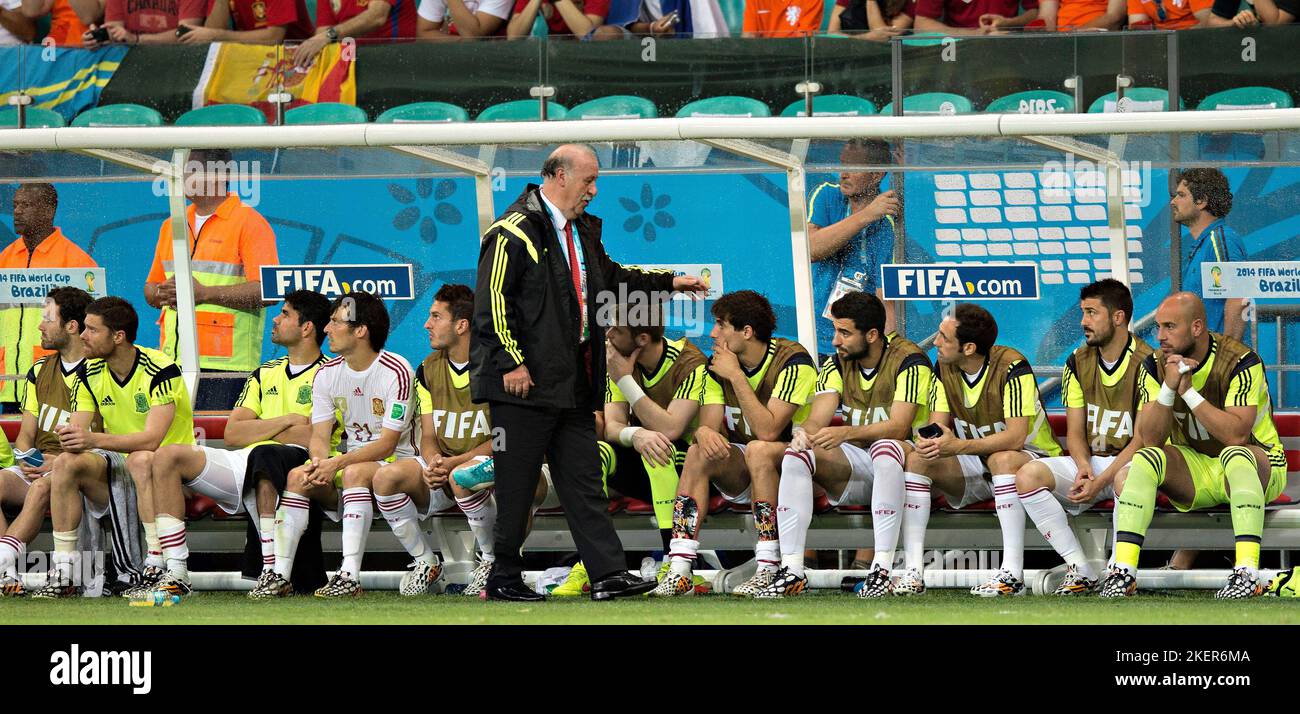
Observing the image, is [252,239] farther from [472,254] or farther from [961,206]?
[961,206]

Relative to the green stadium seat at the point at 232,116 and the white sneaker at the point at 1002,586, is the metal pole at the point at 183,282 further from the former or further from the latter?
the white sneaker at the point at 1002,586

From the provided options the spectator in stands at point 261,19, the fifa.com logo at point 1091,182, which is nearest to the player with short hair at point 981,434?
the fifa.com logo at point 1091,182

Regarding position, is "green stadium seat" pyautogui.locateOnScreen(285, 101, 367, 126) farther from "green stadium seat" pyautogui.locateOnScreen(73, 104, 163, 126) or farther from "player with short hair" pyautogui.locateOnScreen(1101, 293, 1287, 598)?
"player with short hair" pyautogui.locateOnScreen(1101, 293, 1287, 598)

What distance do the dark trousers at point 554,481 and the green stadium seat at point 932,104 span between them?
2.06 meters

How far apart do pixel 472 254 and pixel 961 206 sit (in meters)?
2.16

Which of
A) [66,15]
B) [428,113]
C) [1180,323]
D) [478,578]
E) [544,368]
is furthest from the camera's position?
[66,15]

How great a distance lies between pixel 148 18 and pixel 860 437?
15.4 ft

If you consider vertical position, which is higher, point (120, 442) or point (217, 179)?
point (217, 179)

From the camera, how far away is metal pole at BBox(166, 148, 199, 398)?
7.86 m

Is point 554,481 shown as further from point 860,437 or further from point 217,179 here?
point 217,179

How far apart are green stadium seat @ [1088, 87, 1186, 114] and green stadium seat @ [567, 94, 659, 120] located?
5.99 feet

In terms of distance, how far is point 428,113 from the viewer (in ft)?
25.5

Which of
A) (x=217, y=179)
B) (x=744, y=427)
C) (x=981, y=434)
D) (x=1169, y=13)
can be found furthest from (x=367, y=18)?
(x=981, y=434)

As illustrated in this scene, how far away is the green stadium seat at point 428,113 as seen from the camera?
774 centimetres
